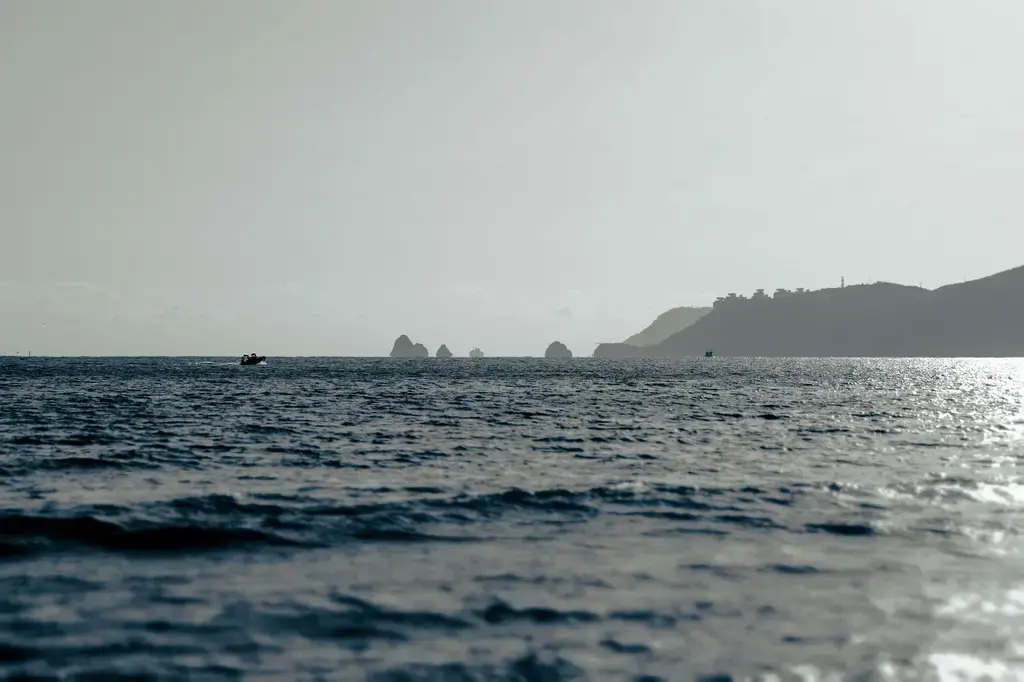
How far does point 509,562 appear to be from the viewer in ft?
51.5

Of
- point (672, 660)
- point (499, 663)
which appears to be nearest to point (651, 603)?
point (672, 660)

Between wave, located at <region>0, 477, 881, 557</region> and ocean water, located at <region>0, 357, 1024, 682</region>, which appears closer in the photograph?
ocean water, located at <region>0, 357, 1024, 682</region>

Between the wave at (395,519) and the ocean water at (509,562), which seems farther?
the wave at (395,519)

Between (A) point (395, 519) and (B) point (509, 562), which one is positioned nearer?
(B) point (509, 562)

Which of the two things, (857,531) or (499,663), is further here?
(857,531)

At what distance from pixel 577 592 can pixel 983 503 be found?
50.2 feet

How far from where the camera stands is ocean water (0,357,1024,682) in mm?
10711

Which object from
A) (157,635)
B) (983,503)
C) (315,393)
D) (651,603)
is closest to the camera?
(157,635)

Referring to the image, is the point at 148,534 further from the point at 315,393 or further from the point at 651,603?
the point at 315,393

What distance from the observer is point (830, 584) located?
14.2 meters

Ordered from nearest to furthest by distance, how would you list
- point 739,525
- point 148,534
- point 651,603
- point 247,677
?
point 247,677
point 651,603
point 148,534
point 739,525

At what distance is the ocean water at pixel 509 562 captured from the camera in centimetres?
1071

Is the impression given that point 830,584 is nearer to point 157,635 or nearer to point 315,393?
point 157,635

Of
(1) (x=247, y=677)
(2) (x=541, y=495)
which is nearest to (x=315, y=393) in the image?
(2) (x=541, y=495)
